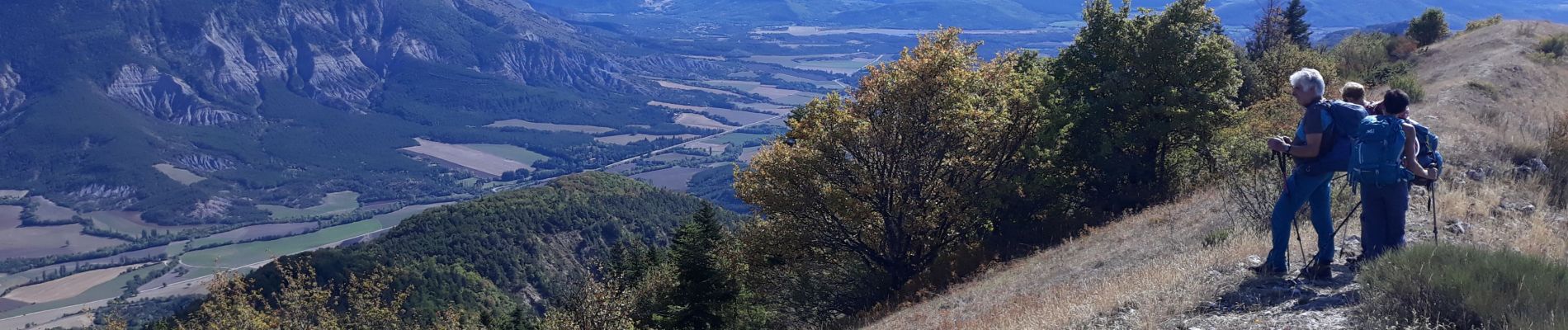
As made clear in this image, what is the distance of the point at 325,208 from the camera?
151 metres

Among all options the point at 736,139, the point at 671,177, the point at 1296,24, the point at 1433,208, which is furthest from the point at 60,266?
the point at 1433,208

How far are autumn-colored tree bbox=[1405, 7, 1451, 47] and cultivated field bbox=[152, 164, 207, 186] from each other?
186m

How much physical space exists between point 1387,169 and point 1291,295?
121cm

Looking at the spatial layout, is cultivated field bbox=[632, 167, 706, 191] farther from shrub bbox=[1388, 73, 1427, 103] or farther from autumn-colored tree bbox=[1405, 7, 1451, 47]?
shrub bbox=[1388, 73, 1427, 103]

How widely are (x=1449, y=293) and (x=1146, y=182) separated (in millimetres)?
14594

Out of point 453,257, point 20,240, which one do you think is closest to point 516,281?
point 453,257

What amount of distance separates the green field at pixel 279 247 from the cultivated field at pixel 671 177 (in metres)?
37.1

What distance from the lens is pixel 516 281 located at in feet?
252

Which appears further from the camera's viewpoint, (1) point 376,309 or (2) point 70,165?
(2) point 70,165

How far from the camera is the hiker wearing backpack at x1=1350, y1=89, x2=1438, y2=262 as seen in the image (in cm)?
682

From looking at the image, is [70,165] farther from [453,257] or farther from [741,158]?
[453,257]

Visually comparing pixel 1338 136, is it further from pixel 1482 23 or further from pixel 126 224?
pixel 126 224

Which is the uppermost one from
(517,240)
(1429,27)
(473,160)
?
(1429,27)

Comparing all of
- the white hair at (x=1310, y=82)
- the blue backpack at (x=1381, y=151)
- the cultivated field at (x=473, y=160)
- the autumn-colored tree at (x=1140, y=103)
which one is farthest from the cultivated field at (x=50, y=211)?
the blue backpack at (x=1381, y=151)
